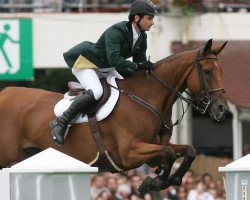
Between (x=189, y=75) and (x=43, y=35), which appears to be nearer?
(x=189, y=75)

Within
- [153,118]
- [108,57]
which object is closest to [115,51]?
[108,57]

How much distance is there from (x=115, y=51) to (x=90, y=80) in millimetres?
532

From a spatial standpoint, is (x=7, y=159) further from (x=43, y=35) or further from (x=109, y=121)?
(x=43, y=35)

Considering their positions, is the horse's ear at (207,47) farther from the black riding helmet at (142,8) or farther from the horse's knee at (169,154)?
the horse's knee at (169,154)

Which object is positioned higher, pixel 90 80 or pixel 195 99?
pixel 90 80

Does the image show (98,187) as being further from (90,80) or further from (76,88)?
(90,80)

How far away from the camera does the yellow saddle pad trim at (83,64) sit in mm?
11453

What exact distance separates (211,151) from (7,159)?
12.7 meters

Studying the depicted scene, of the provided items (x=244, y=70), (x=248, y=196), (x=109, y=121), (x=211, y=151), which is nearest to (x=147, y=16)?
(x=109, y=121)

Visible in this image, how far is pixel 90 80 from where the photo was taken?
11344 millimetres

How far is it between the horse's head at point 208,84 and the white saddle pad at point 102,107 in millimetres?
795

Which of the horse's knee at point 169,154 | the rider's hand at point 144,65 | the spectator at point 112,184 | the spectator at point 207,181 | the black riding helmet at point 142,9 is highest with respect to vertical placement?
the black riding helmet at point 142,9

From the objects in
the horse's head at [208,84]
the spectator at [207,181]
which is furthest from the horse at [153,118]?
the spectator at [207,181]

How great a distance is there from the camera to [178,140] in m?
21.6
